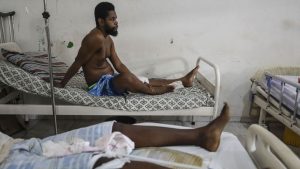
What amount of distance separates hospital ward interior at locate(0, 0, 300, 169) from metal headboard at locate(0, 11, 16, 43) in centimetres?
1

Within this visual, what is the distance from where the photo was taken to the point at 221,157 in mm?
1517

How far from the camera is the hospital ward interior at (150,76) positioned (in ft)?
5.14

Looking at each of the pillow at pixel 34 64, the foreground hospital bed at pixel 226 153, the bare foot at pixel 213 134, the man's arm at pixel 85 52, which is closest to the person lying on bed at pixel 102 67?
the man's arm at pixel 85 52

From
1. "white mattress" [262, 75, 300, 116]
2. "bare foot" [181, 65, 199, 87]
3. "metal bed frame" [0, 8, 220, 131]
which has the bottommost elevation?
"metal bed frame" [0, 8, 220, 131]

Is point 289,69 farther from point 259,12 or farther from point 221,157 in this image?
point 221,157

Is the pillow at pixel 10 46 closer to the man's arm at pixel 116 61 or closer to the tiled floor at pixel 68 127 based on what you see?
the tiled floor at pixel 68 127

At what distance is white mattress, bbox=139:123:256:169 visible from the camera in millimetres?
1427

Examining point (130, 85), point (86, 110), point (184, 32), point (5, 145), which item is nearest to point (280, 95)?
point (184, 32)

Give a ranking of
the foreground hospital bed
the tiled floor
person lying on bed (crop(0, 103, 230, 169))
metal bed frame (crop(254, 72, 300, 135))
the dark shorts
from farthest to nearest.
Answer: the tiled floor, the dark shorts, metal bed frame (crop(254, 72, 300, 135)), person lying on bed (crop(0, 103, 230, 169)), the foreground hospital bed

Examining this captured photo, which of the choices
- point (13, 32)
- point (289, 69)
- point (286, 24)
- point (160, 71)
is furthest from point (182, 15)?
point (13, 32)

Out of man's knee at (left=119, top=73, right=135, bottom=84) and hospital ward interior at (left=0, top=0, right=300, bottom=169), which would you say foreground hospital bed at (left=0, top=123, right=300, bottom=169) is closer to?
hospital ward interior at (left=0, top=0, right=300, bottom=169)

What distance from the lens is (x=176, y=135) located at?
1.62 metres

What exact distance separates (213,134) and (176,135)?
0.21m

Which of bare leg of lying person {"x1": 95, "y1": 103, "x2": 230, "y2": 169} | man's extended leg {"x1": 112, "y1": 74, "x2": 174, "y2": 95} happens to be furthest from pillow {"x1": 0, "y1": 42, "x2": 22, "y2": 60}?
bare leg of lying person {"x1": 95, "y1": 103, "x2": 230, "y2": 169}
